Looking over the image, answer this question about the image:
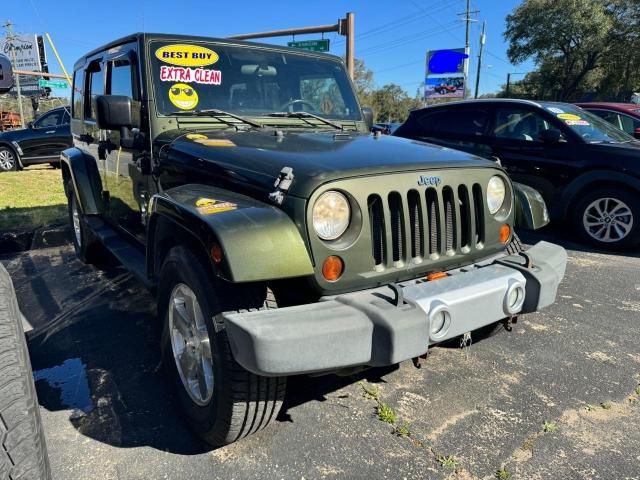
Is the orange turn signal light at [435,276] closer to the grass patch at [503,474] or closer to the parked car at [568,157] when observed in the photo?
the grass patch at [503,474]

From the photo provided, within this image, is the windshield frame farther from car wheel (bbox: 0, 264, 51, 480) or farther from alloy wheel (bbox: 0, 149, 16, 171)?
alloy wheel (bbox: 0, 149, 16, 171)

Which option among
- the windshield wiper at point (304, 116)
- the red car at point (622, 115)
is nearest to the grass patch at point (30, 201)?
the windshield wiper at point (304, 116)

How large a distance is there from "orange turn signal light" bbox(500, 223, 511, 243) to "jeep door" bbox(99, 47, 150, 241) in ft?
7.43

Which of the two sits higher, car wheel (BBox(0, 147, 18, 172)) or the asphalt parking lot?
car wheel (BBox(0, 147, 18, 172))

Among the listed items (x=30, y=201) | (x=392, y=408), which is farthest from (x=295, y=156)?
(x=30, y=201)

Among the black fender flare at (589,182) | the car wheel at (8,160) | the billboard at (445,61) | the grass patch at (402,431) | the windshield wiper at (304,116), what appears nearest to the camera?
the grass patch at (402,431)

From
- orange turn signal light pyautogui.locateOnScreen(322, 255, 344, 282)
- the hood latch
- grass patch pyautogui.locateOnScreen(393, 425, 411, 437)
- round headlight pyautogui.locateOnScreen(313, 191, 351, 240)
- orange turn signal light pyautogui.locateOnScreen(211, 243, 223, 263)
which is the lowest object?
grass patch pyautogui.locateOnScreen(393, 425, 411, 437)

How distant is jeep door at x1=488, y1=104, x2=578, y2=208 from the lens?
602cm

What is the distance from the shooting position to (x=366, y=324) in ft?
6.21

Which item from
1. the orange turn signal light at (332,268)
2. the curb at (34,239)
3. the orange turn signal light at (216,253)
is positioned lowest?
the curb at (34,239)

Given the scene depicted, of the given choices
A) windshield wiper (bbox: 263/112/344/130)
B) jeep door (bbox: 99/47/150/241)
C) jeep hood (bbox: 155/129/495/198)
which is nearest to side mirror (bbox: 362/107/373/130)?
windshield wiper (bbox: 263/112/344/130)

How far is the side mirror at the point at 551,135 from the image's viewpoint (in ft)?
19.6

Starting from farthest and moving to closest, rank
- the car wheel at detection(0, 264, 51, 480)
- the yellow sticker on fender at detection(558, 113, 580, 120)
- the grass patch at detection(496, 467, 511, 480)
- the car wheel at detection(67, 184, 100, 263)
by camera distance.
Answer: the yellow sticker on fender at detection(558, 113, 580, 120)
the car wheel at detection(67, 184, 100, 263)
the grass patch at detection(496, 467, 511, 480)
the car wheel at detection(0, 264, 51, 480)

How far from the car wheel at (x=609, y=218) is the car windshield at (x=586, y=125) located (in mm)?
745
